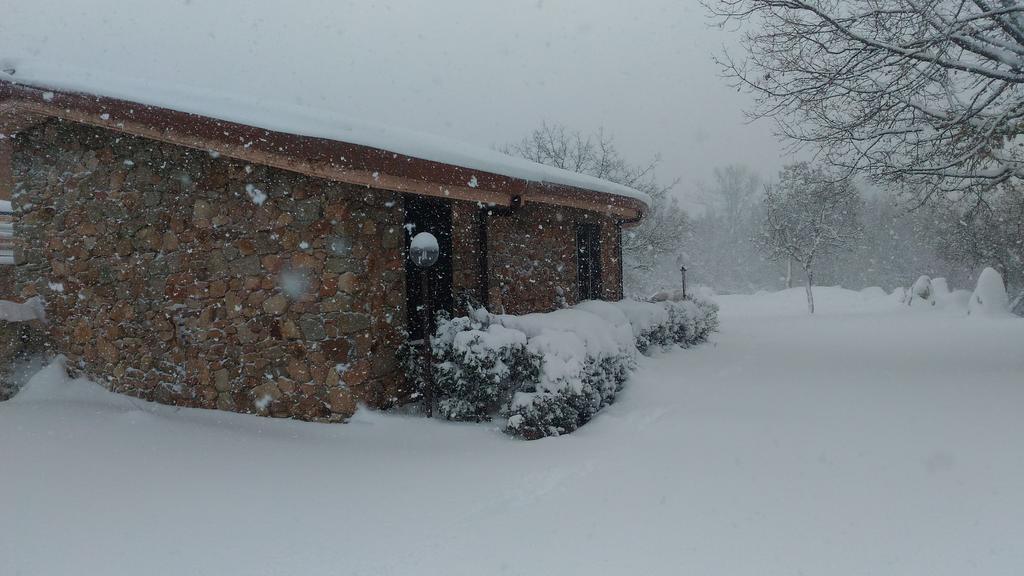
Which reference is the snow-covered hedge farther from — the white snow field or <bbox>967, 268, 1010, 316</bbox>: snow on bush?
<bbox>967, 268, 1010, 316</bbox>: snow on bush

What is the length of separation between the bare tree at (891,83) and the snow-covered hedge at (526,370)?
4.72m

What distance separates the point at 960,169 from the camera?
8.29 metres

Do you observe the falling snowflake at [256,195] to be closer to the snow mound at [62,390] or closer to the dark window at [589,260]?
the snow mound at [62,390]

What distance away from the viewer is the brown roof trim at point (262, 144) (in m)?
4.97

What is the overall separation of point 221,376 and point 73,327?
7.75ft

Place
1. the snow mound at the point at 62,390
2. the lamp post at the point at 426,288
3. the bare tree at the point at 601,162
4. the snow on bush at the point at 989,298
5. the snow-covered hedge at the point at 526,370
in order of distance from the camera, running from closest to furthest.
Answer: the snow-covered hedge at the point at 526,370 → the lamp post at the point at 426,288 → the snow mound at the point at 62,390 → the snow on bush at the point at 989,298 → the bare tree at the point at 601,162

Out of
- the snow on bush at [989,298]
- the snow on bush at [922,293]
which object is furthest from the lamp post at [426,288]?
the snow on bush at [922,293]

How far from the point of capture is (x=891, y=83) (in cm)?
716

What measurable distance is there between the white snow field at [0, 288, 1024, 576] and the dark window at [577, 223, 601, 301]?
3.88 m

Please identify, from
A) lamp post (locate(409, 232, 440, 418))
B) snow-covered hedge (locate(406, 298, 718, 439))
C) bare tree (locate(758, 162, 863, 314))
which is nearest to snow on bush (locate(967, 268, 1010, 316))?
bare tree (locate(758, 162, 863, 314))

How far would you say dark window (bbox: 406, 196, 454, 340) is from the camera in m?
6.44

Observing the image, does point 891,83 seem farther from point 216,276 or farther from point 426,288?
point 216,276

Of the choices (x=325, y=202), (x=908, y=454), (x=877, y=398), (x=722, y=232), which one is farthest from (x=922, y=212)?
(x=325, y=202)

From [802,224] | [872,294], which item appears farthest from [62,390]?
[872,294]
